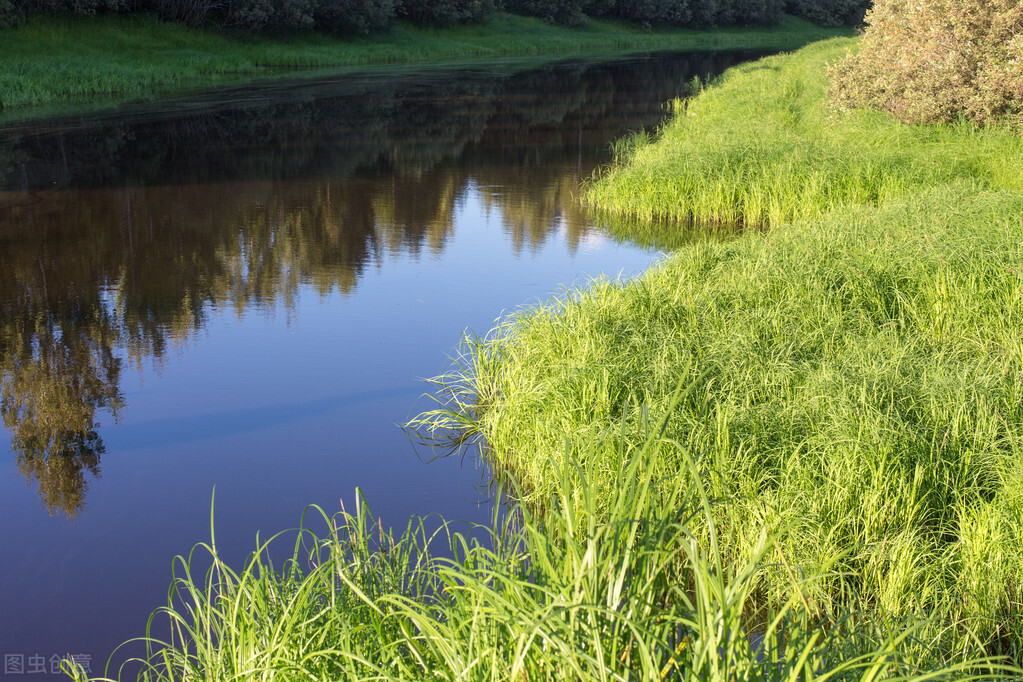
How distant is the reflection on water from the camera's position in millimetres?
6480

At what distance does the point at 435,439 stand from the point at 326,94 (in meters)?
19.5

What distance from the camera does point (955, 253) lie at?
635 cm

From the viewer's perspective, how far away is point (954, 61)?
37.7ft

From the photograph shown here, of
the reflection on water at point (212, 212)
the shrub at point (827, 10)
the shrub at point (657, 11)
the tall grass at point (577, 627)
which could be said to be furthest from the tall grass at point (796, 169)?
the shrub at point (827, 10)

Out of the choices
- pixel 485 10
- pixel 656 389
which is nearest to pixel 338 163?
pixel 656 389

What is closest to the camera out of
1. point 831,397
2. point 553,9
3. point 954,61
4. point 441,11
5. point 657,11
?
point 831,397

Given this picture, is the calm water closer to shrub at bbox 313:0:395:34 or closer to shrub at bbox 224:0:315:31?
shrub at bbox 224:0:315:31

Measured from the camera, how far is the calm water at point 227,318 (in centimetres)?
454

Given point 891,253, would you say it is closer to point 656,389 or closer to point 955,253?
point 955,253

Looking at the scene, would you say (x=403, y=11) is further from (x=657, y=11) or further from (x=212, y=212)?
(x=212, y=212)

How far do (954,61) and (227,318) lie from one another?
9263 millimetres

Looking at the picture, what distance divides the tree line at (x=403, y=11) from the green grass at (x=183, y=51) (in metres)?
0.50

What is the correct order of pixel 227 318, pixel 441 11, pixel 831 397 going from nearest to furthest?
pixel 831 397
pixel 227 318
pixel 441 11

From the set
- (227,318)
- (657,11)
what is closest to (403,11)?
(657,11)
